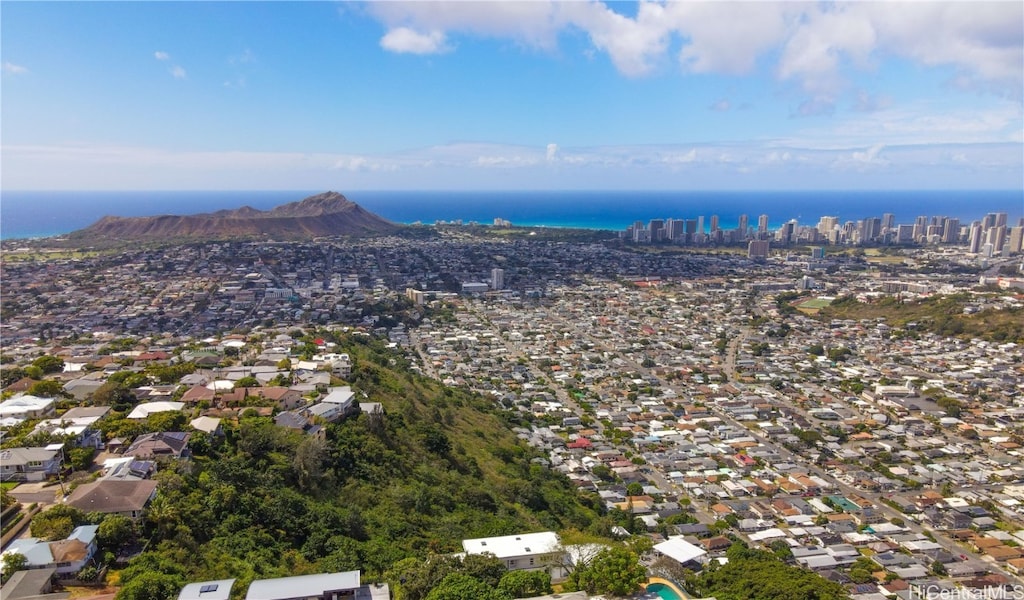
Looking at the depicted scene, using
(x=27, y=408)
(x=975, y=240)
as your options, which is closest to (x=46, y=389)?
(x=27, y=408)

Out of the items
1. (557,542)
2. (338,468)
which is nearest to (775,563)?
(557,542)

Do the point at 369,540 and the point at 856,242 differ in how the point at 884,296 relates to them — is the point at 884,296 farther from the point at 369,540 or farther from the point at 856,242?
the point at 369,540

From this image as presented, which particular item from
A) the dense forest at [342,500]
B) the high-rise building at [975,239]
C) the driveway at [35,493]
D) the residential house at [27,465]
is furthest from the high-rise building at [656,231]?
the driveway at [35,493]

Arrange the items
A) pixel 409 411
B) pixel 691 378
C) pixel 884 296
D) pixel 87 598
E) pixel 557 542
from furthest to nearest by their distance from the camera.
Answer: pixel 884 296, pixel 691 378, pixel 409 411, pixel 557 542, pixel 87 598

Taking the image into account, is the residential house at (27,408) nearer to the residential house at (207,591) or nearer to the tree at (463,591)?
the residential house at (207,591)

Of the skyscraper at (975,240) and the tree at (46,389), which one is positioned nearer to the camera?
the tree at (46,389)

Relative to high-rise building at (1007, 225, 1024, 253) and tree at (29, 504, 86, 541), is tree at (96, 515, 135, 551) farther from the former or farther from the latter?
high-rise building at (1007, 225, 1024, 253)

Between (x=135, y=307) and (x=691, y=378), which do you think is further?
(x=135, y=307)
